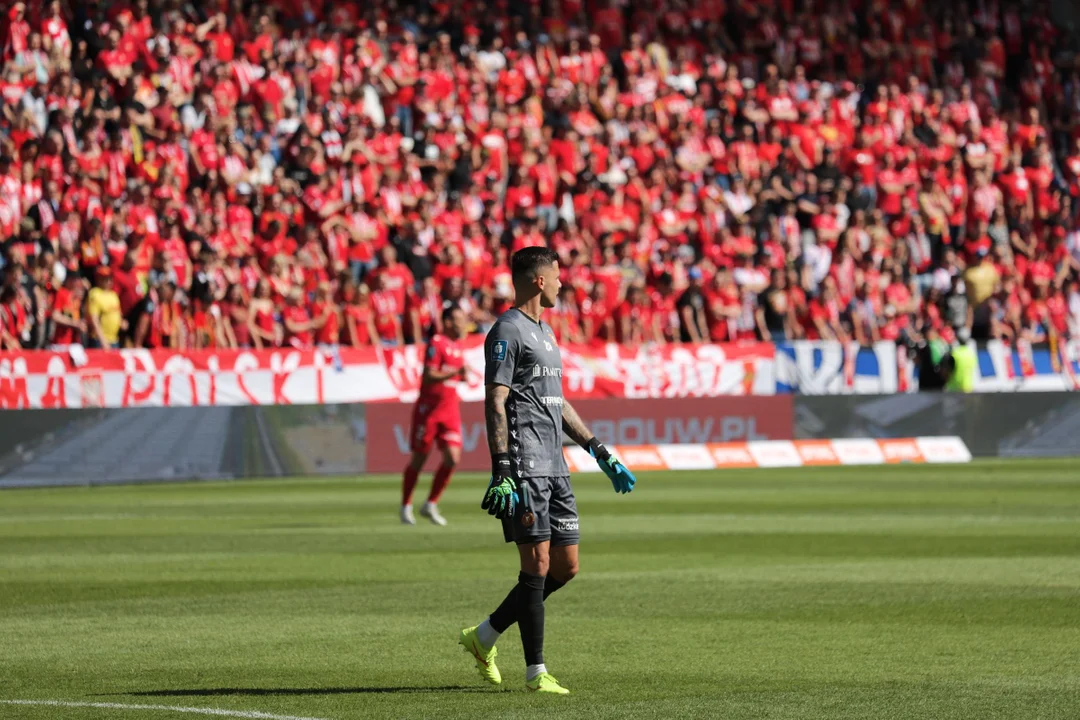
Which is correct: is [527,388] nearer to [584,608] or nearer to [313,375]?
[584,608]

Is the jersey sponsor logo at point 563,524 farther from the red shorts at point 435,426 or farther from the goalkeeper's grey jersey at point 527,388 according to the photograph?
the red shorts at point 435,426

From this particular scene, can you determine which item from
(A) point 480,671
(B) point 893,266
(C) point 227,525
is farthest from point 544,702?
(B) point 893,266

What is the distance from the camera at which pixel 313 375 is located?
1032 inches

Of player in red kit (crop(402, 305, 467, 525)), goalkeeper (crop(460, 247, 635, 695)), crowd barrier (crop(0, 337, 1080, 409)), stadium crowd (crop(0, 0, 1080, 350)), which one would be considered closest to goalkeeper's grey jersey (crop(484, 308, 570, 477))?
goalkeeper (crop(460, 247, 635, 695))

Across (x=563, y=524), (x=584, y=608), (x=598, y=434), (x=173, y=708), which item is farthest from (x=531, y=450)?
(x=598, y=434)

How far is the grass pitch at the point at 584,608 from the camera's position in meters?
A: 8.64

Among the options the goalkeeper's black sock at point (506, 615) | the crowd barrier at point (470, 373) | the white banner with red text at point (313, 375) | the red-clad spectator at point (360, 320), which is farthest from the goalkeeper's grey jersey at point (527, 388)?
the red-clad spectator at point (360, 320)

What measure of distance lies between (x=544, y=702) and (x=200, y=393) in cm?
1754

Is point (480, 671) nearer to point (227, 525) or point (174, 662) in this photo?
point (174, 662)

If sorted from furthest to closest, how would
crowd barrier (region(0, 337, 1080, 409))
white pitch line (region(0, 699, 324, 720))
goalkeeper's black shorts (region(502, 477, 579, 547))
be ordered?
1. crowd barrier (region(0, 337, 1080, 409))
2. goalkeeper's black shorts (region(502, 477, 579, 547))
3. white pitch line (region(0, 699, 324, 720))

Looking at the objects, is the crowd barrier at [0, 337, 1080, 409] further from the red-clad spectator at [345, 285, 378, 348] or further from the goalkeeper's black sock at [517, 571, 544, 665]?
the goalkeeper's black sock at [517, 571, 544, 665]

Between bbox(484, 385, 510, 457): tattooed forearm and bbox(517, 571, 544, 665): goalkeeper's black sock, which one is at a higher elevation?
bbox(484, 385, 510, 457): tattooed forearm

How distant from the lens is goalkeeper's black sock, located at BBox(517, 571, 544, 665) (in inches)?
345

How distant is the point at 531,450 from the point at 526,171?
2172 cm
